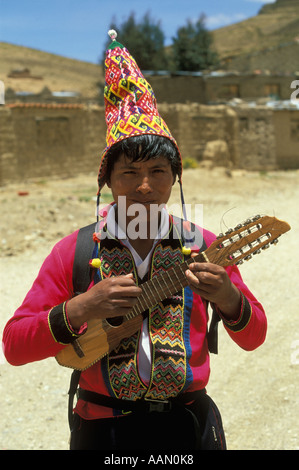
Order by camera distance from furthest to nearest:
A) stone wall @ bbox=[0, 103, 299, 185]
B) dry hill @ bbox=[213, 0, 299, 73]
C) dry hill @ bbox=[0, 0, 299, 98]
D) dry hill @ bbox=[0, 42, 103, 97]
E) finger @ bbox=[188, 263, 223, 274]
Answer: dry hill @ bbox=[0, 42, 103, 97], dry hill @ bbox=[0, 0, 299, 98], dry hill @ bbox=[213, 0, 299, 73], stone wall @ bbox=[0, 103, 299, 185], finger @ bbox=[188, 263, 223, 274]

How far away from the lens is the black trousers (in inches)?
63.2

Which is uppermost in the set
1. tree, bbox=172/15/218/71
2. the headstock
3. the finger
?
tree, bbox=172/15/218/71

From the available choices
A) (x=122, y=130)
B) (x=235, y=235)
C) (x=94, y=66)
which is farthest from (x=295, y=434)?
(x=94, y=66)

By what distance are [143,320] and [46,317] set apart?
0.30 m

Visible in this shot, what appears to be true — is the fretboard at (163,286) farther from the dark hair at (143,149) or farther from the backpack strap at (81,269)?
the dark hair at (143,149)

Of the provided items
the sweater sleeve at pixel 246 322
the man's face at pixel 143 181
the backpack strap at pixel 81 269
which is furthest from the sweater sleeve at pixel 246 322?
the backpack strap at pixel 81 269

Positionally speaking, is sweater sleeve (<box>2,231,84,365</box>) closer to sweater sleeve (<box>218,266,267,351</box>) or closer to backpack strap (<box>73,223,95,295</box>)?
backpack strap (<box>73,223,95,295</box>)

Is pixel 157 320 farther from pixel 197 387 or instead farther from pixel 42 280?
pixel 42 280

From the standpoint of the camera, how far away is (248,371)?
156 inches

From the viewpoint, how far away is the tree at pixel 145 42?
1345 inches

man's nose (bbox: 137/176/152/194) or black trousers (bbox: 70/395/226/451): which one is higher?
man's nose (bbox: 137/176/152/194)

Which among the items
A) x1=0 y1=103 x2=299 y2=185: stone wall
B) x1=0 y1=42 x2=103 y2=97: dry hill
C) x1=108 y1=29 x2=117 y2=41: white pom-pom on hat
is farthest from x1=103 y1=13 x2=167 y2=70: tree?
x1=108 y1=29 x2=117 y2=41: white pom-pom on hat

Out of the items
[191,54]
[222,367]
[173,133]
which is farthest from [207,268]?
[191,54]
